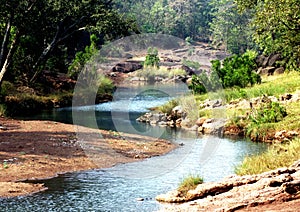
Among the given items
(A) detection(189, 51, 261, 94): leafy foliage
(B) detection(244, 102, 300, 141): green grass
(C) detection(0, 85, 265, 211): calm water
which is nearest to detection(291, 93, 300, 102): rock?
(B) detection(244, 102, 300, 141): green grass

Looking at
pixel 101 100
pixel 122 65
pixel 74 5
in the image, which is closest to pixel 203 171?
pixel 74 5

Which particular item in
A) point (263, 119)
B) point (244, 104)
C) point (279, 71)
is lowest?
point (263, 119)

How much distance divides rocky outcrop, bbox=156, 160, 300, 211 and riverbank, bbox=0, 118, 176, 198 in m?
5.38

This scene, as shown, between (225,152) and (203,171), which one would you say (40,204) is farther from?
(225,152)

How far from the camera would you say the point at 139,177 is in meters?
19.8

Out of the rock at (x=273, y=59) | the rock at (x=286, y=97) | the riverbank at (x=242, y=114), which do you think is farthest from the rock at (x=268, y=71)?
the rock at (x=286, y=97)

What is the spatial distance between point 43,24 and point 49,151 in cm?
2005

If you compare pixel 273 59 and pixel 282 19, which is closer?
pixel 282 19

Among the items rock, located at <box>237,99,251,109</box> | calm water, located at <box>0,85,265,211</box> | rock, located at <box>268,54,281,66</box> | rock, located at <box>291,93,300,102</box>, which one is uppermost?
rock, located at <box>268,54,281,66</box>

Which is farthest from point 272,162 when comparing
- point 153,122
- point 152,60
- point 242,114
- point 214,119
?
point 152,60

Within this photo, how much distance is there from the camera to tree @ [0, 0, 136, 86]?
3475 cm

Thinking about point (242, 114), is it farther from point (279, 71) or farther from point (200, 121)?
point (279, 71)

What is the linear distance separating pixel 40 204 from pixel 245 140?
589 inches

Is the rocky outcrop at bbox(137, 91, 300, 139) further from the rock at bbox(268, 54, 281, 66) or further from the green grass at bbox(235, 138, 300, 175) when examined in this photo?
the rock at bbox(268, 54, 281, 66)
